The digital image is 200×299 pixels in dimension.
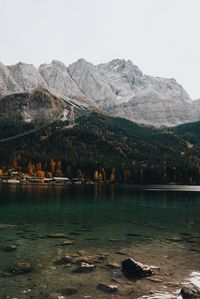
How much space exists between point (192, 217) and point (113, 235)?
95.3 ft

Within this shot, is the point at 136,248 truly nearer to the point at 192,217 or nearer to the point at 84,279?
the point at 84,279

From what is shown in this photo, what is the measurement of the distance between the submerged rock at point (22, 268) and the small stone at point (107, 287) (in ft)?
23.6

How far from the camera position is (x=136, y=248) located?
40125mm

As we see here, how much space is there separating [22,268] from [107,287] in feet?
28.7

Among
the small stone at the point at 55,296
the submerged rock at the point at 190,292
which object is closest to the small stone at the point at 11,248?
the small stone at the point at 55,296

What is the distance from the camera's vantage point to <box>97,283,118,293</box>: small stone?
24.9 meters

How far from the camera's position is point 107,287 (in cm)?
2559

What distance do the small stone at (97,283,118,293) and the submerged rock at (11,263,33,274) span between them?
7204 mm

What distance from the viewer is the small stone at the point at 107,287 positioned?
2488cm

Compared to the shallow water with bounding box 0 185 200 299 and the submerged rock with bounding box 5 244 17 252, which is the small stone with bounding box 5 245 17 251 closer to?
the submerged rock with bounding box 5 244 17 252

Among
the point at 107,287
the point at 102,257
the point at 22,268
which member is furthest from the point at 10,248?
the point at 107,287

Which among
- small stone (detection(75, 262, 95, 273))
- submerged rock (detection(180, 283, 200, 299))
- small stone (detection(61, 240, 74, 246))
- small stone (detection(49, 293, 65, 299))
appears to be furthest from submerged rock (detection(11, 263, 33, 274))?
submerged rock (detection(180, 283, 200, 299))

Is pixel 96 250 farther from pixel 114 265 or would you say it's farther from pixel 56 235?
pixel 56 235

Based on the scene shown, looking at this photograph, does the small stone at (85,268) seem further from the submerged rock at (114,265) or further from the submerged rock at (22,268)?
the submerged rock at (22,268)
